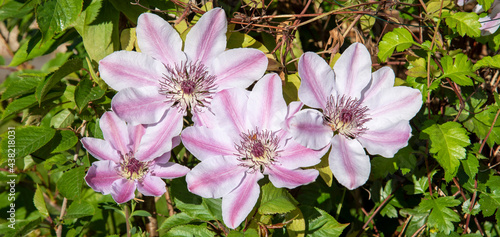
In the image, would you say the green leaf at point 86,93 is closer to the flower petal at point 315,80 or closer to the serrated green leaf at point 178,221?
the serrated green leaf at point 178,221

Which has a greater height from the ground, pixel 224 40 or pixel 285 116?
pixel 224 40

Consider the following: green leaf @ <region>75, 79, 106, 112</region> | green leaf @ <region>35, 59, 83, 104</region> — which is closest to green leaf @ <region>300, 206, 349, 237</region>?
green leaf @ <region>75, 79, 106, 112</region>

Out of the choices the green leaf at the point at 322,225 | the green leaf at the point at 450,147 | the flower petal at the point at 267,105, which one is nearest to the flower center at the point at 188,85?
the flower petal at the point at 267,105

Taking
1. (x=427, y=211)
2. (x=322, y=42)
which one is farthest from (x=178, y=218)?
(x=322, y=42)

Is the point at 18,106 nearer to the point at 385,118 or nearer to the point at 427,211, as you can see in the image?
the point at 385,118

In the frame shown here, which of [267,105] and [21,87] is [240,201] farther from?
[21,87]
